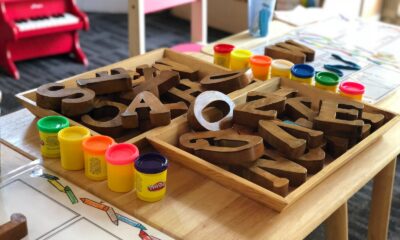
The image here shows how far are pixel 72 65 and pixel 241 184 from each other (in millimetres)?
2412

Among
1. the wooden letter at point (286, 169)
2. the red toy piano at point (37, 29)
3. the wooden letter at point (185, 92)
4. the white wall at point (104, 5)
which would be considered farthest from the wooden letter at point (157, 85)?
the white wall at point (104, 5)

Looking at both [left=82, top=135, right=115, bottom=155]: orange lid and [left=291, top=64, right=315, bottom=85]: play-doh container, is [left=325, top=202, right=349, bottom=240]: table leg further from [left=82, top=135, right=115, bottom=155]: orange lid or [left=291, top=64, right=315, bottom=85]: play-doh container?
[left=82, top=135, right=115, bottom=155]: orange lid

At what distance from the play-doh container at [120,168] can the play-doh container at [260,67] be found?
1.76ft

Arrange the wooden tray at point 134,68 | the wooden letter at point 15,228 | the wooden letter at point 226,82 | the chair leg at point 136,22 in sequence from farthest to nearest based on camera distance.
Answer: the chair leg at point 136,22 → the wooden letter at point 226,82 → the wooden tray at point 134,68 → the wooden letter at point 15,228

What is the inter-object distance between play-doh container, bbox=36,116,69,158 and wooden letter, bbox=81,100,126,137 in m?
0.06

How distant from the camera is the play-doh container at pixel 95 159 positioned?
951mm

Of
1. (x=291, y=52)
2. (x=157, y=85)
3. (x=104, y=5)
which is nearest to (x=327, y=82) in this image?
(x=291, y=52)

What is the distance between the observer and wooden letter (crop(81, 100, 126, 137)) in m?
1.07

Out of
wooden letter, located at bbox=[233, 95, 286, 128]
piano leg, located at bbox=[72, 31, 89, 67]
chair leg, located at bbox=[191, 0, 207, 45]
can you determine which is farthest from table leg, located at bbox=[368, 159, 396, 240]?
piano leg, located at bbox=[72, 31, 89, 67]

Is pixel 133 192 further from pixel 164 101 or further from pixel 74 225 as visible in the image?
pixel 164 101

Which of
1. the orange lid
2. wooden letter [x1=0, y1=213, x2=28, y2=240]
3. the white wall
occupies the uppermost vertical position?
the orange lid

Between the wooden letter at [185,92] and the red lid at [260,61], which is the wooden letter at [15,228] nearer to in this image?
the wooden letter at [185,92]

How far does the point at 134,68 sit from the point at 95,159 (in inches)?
19.5

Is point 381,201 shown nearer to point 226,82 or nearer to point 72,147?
point 226,82
